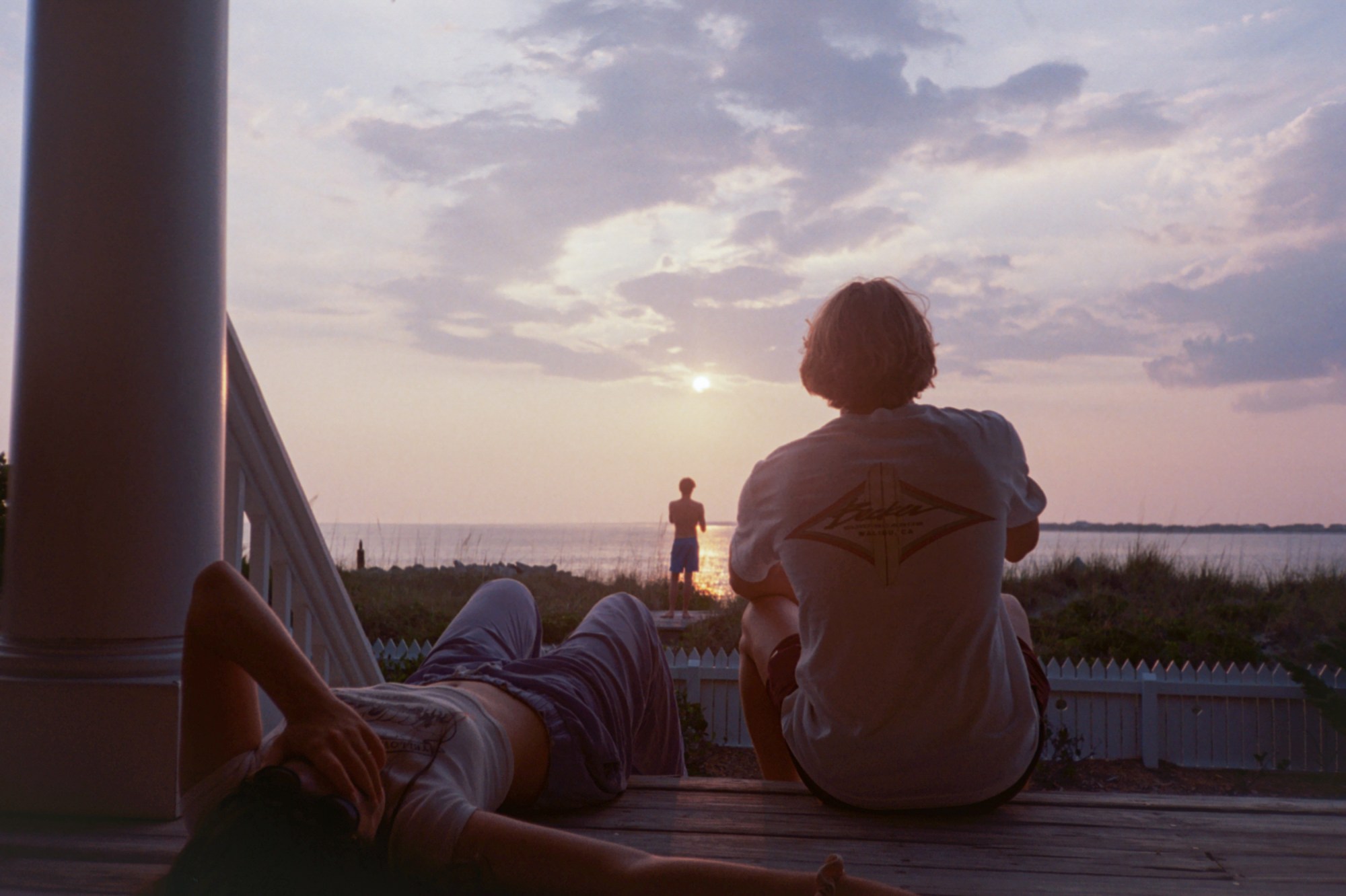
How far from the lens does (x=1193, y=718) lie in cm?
606

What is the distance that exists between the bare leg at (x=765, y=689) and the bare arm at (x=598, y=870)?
1.05 m

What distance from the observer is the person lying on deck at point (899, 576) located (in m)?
1.73

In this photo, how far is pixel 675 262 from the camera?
14648mm

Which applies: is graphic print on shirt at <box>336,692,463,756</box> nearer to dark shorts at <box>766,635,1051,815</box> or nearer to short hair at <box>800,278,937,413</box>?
dark shorts at <box>766,635,1051,815</box>

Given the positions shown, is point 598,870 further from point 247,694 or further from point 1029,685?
point 1029,685

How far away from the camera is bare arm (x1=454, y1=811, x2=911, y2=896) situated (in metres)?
1.08

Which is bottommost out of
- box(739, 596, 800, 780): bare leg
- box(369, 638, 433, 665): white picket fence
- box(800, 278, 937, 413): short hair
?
box(369, 638, 433, 665): white picket fence

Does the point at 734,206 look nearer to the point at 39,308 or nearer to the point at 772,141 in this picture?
the point at 772,141

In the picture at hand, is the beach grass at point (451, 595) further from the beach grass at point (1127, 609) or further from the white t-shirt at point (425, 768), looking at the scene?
the white t-shirt at point (425, 768)

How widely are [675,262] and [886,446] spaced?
13.3 m

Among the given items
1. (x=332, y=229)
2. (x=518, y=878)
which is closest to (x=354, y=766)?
(x=518, y=878)

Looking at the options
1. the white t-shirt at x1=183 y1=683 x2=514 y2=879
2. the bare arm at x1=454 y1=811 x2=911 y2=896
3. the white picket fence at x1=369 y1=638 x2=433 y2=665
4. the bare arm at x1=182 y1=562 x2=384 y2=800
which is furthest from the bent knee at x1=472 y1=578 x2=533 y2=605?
the white picket fence at x1=369 y1=638 x2=433 y2=665

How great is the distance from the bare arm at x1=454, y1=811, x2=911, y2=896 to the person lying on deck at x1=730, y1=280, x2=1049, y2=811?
0.63m

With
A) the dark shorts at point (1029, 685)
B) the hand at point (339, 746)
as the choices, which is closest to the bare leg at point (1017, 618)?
the dark shorts at point (1029, 685)
